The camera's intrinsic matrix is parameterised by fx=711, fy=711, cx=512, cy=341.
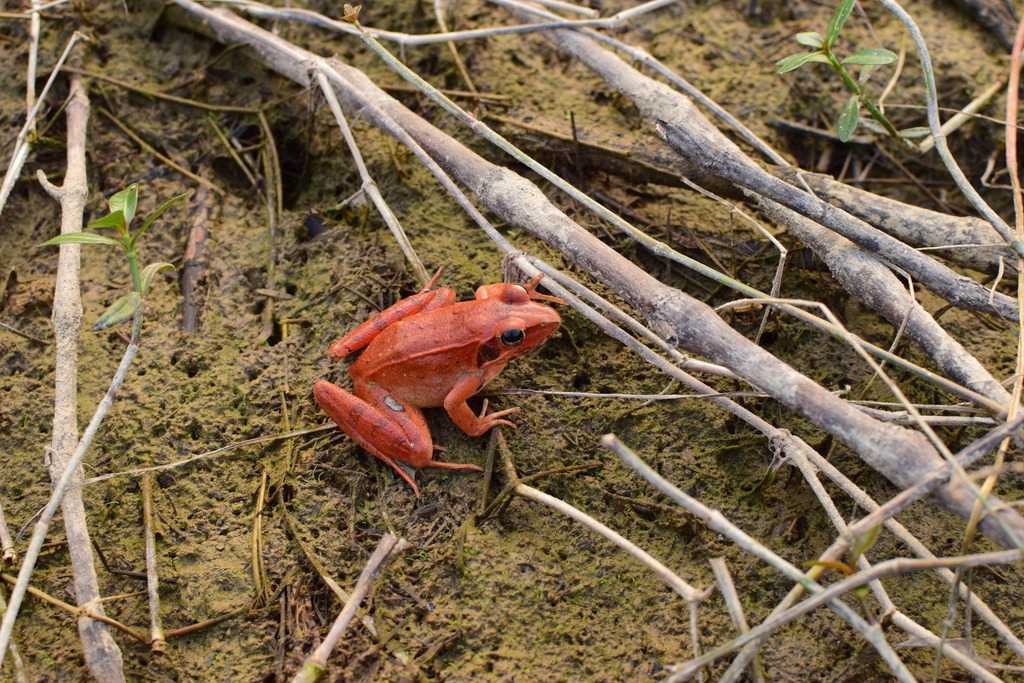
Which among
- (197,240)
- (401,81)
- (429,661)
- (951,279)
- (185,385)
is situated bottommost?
(429,661)

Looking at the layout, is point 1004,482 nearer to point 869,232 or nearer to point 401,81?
point 869,232

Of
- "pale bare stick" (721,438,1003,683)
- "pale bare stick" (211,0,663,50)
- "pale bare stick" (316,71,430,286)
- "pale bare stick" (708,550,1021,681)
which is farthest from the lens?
"pale bare stick" (211,0,663,50)

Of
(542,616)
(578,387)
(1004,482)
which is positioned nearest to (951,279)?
(1004,482)

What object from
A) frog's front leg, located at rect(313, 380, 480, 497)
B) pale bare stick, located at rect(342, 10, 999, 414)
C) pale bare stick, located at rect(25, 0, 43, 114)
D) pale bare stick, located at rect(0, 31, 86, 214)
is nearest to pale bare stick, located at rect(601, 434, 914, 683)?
pale bare stick, located at rect(342, 10, 999, 414)

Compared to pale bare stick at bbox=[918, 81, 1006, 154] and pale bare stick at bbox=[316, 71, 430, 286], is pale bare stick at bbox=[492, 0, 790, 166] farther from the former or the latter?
pale bare stick at bbox=[316, 71, 430, 286]

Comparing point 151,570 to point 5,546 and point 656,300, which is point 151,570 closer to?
point 5,546

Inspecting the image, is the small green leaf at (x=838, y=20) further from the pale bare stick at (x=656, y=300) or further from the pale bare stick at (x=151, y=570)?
the pale bare stick at (x=151, y=570)
